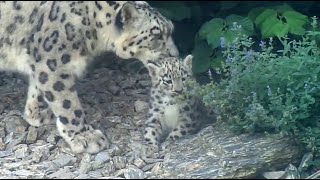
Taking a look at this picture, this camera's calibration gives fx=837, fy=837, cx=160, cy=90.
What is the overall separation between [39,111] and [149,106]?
0.86 m

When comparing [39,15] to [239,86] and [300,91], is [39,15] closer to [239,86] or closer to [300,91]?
[239,86]

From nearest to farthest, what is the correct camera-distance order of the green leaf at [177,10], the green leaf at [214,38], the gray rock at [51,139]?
the gray rock at [51,139] < the green leaf at [214,38] < the green leaf at [177,10]

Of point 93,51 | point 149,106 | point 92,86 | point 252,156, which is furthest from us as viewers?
point 92,86

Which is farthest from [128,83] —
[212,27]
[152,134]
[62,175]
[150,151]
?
[62,175]

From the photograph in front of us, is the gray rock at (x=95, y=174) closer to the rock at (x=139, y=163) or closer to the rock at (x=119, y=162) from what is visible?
the rock at (x=119, y=162)

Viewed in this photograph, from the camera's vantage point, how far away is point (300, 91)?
19.4 ft

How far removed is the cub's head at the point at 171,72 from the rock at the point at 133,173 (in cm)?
75

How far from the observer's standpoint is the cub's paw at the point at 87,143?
19.6 feet

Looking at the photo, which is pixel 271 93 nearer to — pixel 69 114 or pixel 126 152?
pixel 126 152

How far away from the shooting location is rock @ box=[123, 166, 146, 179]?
5.59 meters

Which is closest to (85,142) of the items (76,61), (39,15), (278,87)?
(76,61)

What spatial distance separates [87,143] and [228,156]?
1.03m

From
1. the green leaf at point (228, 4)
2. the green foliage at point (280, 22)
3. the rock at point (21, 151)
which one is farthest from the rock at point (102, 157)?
the green leaf at point (228, 4)

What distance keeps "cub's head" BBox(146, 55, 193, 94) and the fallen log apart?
432 mm
